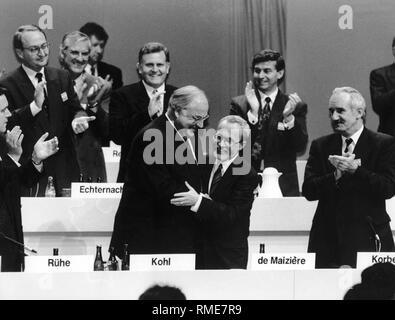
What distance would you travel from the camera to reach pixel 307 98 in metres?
6.86

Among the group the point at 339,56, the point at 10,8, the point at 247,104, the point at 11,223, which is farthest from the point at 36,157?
the point at 339,56

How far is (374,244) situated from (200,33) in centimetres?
168

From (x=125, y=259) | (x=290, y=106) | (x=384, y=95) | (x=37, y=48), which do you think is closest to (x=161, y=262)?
(x=125, y=259)

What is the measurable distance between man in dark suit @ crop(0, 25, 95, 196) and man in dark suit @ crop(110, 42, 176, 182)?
19cm

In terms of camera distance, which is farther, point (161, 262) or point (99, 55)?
point (99, 55)

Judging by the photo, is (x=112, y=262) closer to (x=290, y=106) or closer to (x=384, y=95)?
(x=290, y=106)

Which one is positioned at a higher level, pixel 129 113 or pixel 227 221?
pixel 129 113

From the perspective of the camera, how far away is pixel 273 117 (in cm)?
689

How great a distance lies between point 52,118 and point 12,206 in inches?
23.7

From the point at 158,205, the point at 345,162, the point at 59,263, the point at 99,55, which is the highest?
the point at 99,55

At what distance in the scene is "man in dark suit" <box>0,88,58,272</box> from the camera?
21.6 ft
